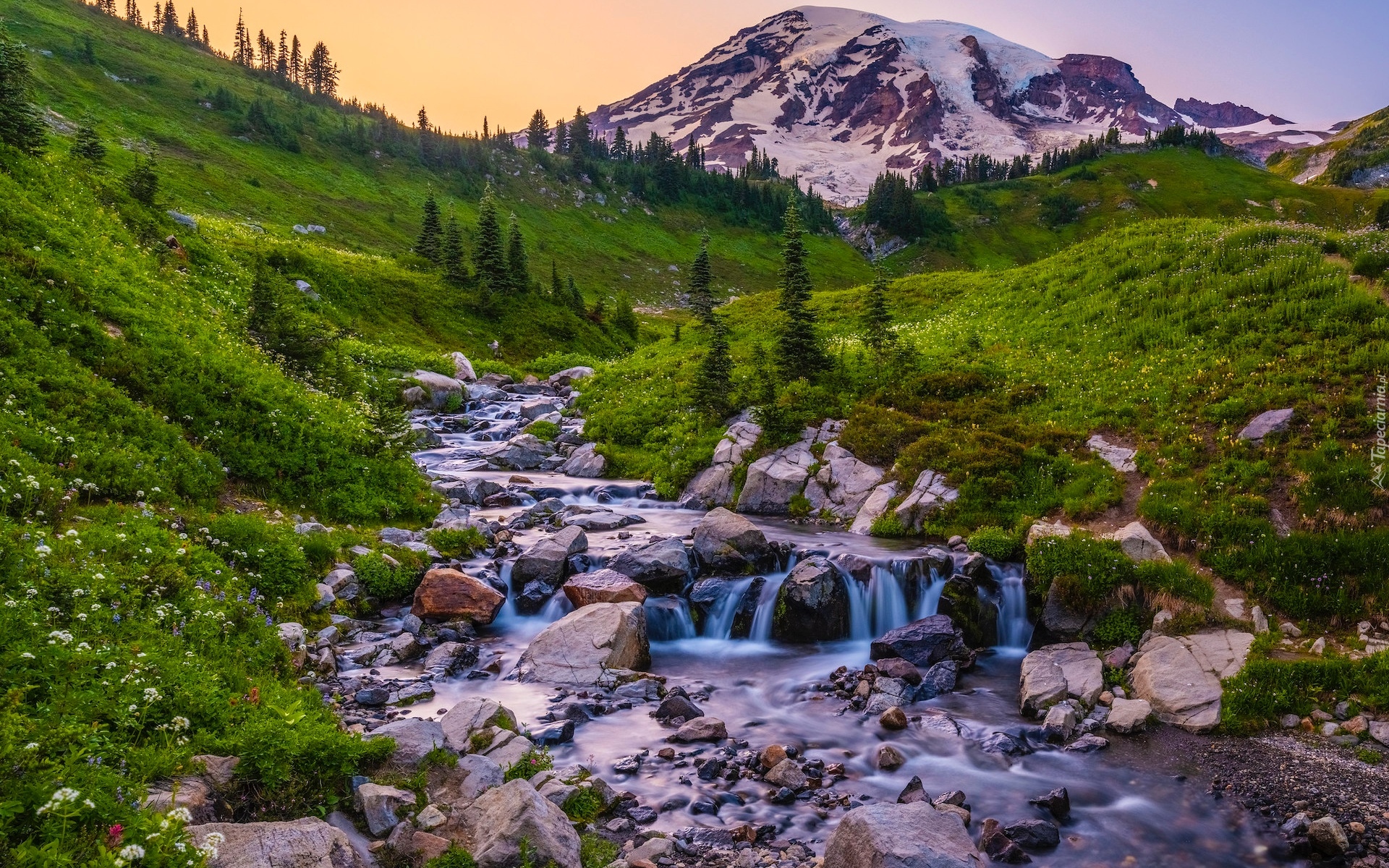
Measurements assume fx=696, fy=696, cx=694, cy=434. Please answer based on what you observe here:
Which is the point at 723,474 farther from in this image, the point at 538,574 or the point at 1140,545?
the point at 1140,545

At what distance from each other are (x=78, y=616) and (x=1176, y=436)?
2119cm

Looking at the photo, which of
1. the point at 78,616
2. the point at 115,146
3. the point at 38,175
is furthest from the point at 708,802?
the point at 115,146

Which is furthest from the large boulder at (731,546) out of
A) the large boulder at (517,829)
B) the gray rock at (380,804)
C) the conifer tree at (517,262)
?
the conifer tree at (517,262)

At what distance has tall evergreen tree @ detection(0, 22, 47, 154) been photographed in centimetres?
2061

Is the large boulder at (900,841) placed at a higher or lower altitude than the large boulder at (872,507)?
lower

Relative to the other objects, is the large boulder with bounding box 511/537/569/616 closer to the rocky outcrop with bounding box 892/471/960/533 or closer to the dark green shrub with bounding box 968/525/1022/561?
the rocky outcrop with bounding box 892/471/960/533

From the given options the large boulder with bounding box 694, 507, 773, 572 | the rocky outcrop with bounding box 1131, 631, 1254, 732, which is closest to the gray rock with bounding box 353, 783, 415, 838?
the large boulder with bounding box 694, 507, 773, 572

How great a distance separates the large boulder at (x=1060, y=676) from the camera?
38.8 feet

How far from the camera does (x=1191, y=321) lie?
853 inches

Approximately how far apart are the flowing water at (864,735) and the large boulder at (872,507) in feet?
5.94

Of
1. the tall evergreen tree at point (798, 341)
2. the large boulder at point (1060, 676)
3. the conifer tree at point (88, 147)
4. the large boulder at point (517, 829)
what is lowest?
the large boulder at point (1060, 676)

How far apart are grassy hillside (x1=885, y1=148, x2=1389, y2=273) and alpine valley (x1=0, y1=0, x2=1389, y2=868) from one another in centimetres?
14766

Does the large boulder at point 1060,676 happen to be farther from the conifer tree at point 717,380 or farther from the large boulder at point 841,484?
the conifer tree at point 717,380

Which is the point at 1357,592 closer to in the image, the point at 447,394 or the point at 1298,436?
the point at 1298,436
